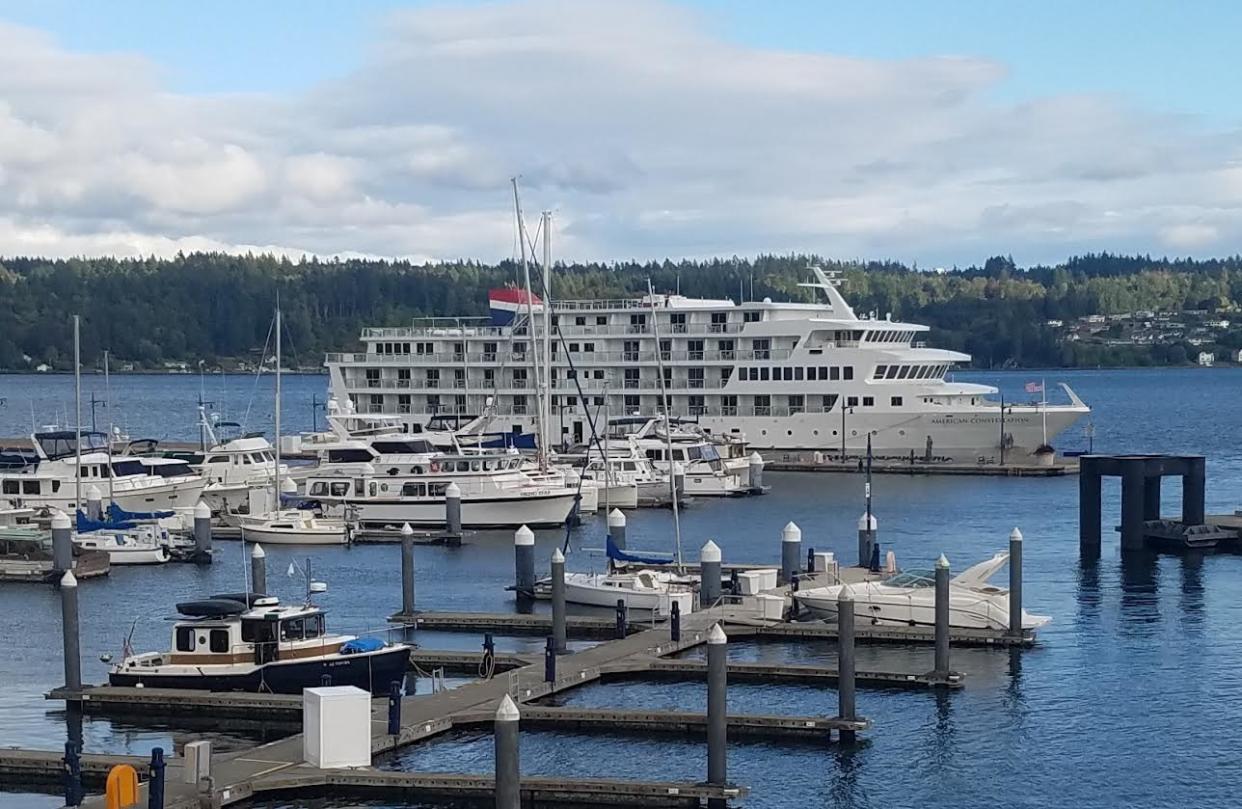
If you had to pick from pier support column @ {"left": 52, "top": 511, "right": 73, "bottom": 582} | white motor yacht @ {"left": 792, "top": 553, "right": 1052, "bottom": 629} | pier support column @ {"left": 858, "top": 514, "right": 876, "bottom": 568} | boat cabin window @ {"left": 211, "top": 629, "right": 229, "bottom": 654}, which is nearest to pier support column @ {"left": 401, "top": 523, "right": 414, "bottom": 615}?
white motor yacht @ {"left": 792, "top": 553, "right": 1052, "bottom": 629}

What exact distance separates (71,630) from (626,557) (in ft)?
56.4

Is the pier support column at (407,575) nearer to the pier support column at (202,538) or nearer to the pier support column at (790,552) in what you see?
the pier support column at (790,552)

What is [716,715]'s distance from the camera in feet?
88.0

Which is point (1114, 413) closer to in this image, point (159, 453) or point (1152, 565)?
point (159, 453)

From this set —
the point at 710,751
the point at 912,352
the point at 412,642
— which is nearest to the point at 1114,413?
the point at 912,352

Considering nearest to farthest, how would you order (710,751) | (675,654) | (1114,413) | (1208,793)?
1. (710,751)
2. (1208,793)
3. (675,654)
4. (1114,413)

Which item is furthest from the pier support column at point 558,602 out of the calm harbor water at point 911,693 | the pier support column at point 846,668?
the pier support column at point 846,668

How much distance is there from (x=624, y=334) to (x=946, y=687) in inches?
2536

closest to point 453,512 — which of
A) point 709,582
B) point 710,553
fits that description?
point 709,582

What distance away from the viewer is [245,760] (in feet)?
93.7

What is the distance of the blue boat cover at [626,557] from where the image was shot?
156 ft

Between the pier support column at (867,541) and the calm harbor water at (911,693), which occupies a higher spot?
the pier support column at (867,541)

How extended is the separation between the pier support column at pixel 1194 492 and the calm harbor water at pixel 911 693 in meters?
2.09

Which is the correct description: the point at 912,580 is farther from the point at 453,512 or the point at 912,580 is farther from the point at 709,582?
the point at 453,512
